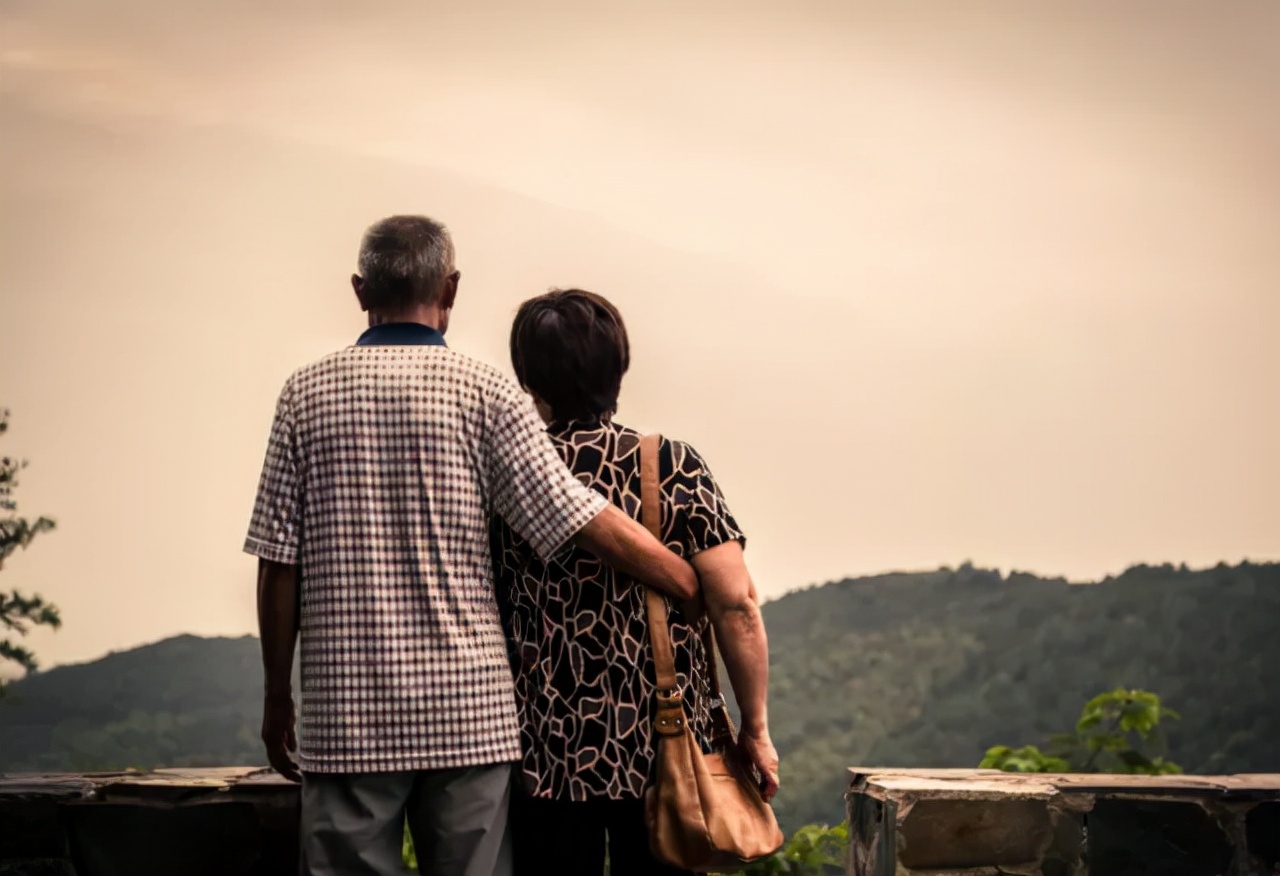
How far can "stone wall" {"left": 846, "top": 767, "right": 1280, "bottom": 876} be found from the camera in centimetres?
294

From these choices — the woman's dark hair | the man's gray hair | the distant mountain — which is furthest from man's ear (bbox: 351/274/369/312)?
the distant mountain

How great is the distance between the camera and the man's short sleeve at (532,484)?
82.0 inches

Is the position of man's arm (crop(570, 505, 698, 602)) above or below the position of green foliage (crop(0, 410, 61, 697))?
below

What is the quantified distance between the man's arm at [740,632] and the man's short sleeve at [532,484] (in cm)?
21

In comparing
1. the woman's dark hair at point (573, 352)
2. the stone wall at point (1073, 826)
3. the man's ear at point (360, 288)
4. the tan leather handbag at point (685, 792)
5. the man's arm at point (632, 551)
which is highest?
the man's ear at point (360, 288)

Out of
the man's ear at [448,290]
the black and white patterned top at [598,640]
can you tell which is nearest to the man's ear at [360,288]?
the man's ear at [448,290]

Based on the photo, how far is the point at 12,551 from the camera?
5215 mm

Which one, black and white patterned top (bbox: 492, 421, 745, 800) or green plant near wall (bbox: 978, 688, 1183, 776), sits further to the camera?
green plant near wall (bbox: 978, 688, 1183, 776)

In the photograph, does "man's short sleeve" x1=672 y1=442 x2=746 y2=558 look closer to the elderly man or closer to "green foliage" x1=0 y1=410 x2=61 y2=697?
the elderly man

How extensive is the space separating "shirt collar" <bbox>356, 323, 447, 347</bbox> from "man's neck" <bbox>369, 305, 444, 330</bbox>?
0.01 meters

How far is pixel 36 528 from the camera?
206 inches

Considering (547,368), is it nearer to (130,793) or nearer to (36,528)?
(130,793)

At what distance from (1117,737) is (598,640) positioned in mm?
3810

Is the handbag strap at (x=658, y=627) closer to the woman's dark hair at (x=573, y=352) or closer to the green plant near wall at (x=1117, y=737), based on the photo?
the woman's dark hair at (x=573, y=352)
